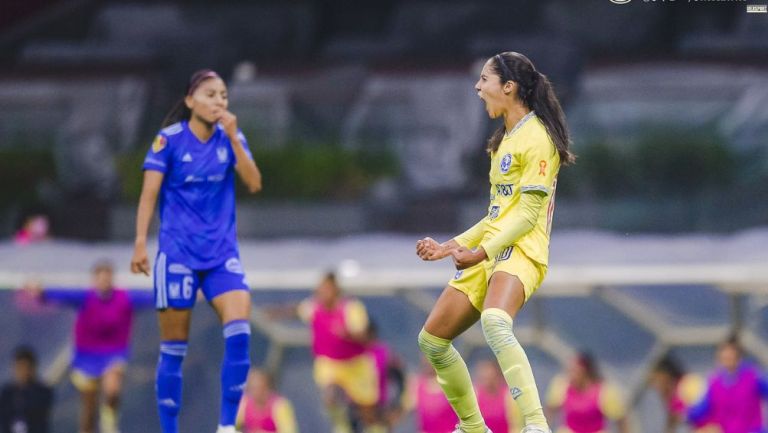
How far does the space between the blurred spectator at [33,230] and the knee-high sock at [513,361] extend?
10.4 m

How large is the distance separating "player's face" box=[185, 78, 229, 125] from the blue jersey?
0.15 m

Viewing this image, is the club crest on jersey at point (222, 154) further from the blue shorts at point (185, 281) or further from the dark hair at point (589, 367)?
the dark hair at point (589, 367)

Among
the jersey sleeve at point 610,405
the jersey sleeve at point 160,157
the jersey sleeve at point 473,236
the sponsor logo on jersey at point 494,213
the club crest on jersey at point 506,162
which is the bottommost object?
the jersey sleeve at point 610,405

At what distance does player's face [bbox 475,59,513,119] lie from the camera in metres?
6.06

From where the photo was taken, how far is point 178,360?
6.82 metres

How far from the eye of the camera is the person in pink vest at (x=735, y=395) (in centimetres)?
1137

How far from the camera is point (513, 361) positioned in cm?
584

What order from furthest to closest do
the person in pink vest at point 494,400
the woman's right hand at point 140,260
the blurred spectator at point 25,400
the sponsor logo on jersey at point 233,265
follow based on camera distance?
the blurred spectator at point 25,400
the person in pink vest at point 494,400
the sponsor logo on jersey at point 233,265
the woman's right hand at point 140,260

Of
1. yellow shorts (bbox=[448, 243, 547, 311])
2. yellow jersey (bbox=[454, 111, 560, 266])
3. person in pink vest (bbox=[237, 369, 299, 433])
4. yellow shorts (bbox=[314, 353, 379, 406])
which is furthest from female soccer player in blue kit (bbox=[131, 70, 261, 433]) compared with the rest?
yellow shorts (bbox=[314, 353, 379, 406])

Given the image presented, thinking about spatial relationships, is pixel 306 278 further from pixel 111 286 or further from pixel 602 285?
pixel 602 285

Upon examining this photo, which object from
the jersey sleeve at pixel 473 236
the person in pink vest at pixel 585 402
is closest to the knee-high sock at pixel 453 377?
the jersey sleeve at pixel 473 236

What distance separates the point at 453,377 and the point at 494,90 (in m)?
1.41

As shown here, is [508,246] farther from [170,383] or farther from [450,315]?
[170,383]

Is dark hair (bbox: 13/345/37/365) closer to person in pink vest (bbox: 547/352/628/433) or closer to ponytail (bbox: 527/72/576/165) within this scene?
person in pink vest (bbox: 547/352/628/433)
